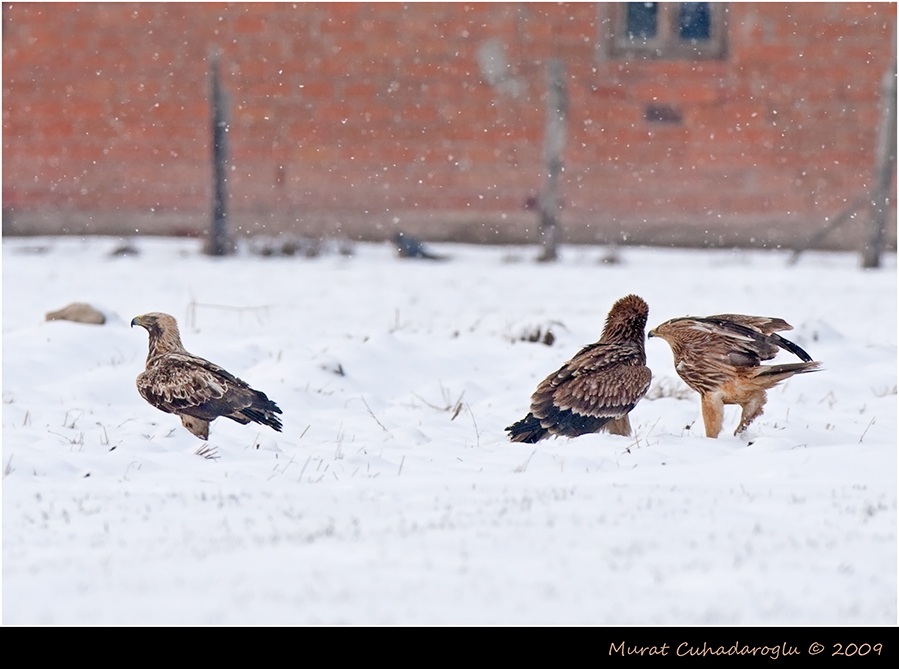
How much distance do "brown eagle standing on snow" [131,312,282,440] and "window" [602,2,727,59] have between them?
1217 cm

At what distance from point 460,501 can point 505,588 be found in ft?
3.62

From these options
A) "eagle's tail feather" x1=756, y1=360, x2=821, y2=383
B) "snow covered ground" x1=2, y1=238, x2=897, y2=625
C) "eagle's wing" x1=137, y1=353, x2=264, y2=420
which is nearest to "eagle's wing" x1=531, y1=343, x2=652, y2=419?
"snow covered ground" x1=2, y1=238, x2=897, y2=625

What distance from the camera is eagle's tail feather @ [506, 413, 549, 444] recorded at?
6.00 m

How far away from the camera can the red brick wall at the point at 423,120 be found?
16.9m

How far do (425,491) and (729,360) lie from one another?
184cm

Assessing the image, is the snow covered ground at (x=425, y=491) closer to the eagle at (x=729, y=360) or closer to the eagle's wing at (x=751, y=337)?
the eagle at (x=729, y=360)

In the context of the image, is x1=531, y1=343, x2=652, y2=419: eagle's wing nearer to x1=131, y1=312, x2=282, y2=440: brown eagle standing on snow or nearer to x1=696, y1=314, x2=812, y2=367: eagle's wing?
x1=696, y1=314, x2=812, y2=367: eagle's wing

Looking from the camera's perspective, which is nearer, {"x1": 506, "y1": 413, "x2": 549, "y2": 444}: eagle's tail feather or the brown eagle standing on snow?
the brown eagle standing on snow

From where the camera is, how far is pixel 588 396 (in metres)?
5.97

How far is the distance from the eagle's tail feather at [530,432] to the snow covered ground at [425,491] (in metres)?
0.11

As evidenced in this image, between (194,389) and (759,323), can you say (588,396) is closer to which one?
(759,323)

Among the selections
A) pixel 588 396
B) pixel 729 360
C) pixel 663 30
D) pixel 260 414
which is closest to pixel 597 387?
pixel 588 396

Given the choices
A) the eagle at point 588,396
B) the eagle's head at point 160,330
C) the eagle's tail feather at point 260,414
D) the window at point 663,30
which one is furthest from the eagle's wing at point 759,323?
the window at point 663,30
